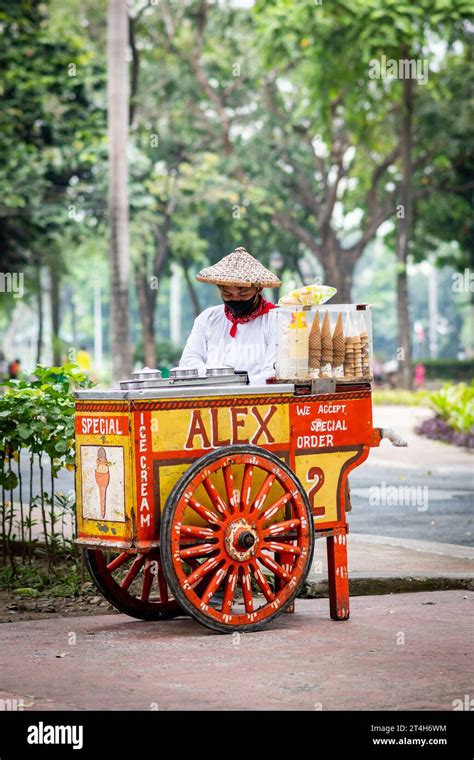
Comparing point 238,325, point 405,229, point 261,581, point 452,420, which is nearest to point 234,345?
point 238,325

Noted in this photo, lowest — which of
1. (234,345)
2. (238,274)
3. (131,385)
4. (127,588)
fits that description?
(127,588)

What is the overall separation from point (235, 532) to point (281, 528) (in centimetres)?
28

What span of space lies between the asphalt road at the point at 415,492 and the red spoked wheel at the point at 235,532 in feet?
9.44

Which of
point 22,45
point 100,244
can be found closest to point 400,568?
point 22,45

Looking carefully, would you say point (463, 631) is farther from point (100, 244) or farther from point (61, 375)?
point (100, 244)

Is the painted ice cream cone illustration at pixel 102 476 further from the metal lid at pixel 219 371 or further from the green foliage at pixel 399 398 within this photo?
the green foliage at pixel 399 398

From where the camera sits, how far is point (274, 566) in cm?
641

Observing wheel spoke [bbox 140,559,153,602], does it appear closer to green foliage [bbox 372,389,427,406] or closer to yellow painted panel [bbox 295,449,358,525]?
yellow painted panel [bbox 295,449,358,525]

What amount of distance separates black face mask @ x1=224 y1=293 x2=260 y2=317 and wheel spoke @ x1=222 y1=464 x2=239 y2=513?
1.15 metres

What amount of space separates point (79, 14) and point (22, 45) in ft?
35.0

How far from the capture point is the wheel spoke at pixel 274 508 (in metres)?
6.37

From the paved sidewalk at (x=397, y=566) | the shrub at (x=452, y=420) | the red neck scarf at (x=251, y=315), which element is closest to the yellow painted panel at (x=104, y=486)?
the red neck scarf at (x=251, y=315)

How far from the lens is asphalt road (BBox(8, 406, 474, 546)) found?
36.4 ft

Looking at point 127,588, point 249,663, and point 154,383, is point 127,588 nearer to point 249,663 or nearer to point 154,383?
point 154,383
